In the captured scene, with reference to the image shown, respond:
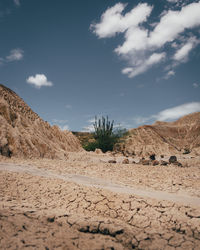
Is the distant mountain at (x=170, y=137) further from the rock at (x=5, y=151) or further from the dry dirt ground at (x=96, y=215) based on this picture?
the dry dirt ground at (x=96, y=215)

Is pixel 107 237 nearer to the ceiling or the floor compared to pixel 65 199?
nearer to the floor

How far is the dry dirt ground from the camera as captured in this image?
2.87m

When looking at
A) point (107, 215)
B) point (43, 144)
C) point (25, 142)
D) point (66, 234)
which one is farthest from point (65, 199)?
point (43, 144)

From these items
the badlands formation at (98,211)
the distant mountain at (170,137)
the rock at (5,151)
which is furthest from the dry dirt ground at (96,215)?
the distant mountain at (170,137)

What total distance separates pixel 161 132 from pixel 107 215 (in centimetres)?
2999

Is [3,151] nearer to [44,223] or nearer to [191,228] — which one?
[44,223]

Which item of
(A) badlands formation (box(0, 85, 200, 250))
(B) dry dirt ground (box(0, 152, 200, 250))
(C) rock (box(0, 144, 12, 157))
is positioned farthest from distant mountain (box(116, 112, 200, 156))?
(B) dry dirt ground (box(0, 152, 200, 250))

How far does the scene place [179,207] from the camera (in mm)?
3865

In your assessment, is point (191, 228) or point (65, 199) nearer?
point (191, 228)

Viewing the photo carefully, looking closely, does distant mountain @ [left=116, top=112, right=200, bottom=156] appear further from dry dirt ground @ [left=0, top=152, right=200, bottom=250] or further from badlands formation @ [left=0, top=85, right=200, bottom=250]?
dry dirt ground @ [left=0, top=152, right=200, bottom=250]

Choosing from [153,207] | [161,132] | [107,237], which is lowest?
[107,237]

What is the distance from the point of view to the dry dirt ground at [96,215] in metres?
2.87

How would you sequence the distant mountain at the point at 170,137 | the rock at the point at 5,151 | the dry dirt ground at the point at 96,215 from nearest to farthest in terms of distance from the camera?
the dry dirt ground at the point at 96,215, the rock at the point at 5,151, the distant mountain at the point at 170,137

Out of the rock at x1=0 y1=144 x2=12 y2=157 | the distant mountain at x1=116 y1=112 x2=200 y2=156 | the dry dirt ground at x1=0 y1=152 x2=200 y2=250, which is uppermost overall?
the distant mountain at x1=116 y1=112 x2=200 y2=156
